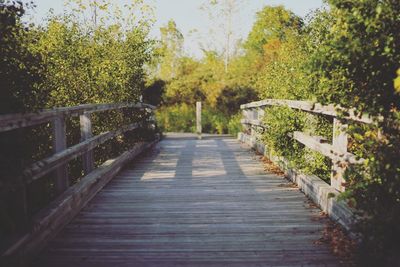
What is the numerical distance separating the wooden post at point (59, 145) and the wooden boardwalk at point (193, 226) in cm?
39

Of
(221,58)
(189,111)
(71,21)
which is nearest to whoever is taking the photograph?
(71,21)

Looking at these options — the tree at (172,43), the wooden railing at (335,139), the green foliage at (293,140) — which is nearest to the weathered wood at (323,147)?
the wooden railing at (335,139)

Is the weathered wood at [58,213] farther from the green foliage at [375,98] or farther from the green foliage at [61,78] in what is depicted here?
the green foliage at [375,98]

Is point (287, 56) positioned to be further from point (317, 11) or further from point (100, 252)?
point (100, 252)

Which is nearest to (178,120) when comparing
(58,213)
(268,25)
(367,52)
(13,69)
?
(58,213)

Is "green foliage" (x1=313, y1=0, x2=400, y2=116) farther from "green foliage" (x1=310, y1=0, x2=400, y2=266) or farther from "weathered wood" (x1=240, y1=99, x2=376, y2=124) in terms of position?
"weathered wood" (x1=240, y1=99, x2=376, y2=124)

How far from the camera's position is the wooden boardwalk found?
11.3 ft

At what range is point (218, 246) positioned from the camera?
366 cm

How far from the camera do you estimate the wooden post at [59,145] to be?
168 inches

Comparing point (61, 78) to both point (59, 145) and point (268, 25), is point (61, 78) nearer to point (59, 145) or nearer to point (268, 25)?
point (59, 145)

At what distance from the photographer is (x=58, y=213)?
398cm

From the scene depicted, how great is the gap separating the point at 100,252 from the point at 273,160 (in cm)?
486

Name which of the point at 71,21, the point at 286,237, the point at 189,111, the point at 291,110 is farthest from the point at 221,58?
the point at 286,237

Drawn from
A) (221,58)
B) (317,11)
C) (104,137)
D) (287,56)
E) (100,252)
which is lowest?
(100,252)
